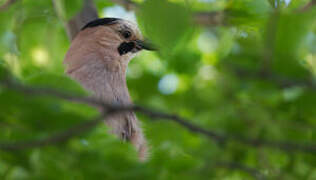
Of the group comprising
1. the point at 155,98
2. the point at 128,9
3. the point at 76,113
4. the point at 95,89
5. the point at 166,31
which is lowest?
the point at 155,98

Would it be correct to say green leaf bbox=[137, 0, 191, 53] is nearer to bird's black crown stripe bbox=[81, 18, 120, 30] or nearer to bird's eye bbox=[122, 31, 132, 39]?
bird's black crown stripe bbox=[81, 18, 120, 30]

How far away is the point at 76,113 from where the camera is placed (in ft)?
4.51

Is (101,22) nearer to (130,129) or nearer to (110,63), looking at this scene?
(110,63)

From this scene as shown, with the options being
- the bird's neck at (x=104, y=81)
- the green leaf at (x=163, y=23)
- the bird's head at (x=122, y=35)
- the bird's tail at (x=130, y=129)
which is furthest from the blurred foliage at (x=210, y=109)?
the bird's head at (x=122, y=35)

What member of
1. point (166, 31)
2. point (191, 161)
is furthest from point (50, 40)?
point (166, 31)

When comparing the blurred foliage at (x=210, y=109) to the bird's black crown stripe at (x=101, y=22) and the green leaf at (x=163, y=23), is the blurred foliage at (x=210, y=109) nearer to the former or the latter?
the green leaf at (x=163, y=23)

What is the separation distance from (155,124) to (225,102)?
0.72 ft

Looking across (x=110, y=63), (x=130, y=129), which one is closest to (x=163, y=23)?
(x=130, y=129)

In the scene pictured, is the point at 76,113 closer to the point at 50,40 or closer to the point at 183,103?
the point at 183,103

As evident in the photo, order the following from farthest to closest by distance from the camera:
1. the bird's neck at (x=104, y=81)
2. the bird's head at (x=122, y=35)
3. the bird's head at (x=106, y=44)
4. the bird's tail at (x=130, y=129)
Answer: the bird's head at (x=122, y=35)
the bird's head at (x=106, y=44)
the bird's neck at (x=104, y=81)
the bird's tail at (x=130, y=129)

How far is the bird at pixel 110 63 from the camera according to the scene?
9.84ft

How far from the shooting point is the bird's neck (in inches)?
124

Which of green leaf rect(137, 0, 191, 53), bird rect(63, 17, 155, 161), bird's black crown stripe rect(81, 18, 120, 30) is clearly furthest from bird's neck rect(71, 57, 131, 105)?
green leaf rect(137, 0, 191, 53)

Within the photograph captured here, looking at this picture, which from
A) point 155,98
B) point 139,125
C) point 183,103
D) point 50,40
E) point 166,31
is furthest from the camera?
point 155,98
